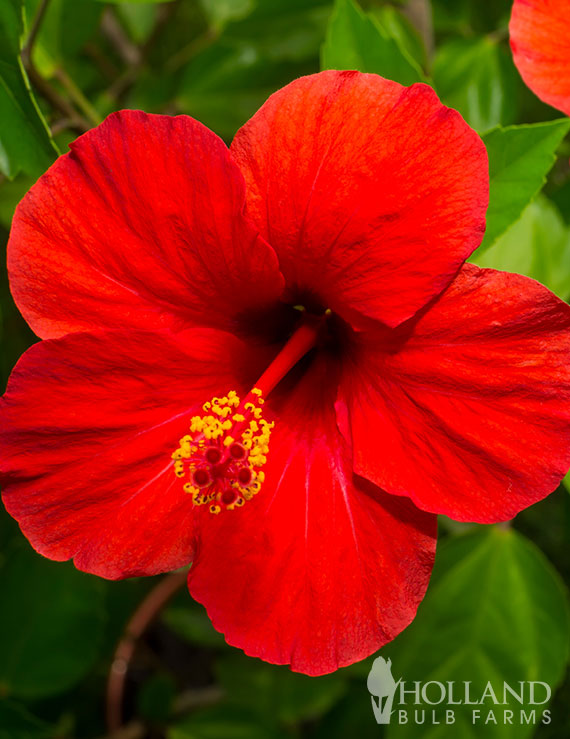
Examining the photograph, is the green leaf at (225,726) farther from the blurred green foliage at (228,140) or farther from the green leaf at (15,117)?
the green leaf at (15,117)

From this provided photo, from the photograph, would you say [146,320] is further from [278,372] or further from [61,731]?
[61,731]

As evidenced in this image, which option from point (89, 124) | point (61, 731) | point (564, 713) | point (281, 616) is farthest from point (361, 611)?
point (564, 713)

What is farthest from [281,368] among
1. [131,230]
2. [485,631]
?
[485,631]

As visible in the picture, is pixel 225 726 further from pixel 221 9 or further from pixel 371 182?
pixel 221 9

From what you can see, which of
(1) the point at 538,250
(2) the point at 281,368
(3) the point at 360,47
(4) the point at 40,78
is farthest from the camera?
(1) the point at 538,250

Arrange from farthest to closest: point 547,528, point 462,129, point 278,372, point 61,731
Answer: point 547,528
point 61,731
point 278,372
point 462,129

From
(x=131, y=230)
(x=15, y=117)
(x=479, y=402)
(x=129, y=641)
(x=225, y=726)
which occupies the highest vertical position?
(x=15, y=117)

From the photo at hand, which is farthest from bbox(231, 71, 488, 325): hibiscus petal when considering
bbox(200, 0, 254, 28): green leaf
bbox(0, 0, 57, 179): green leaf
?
Answer: bbox(200, 0, 254, 28): green leaf
